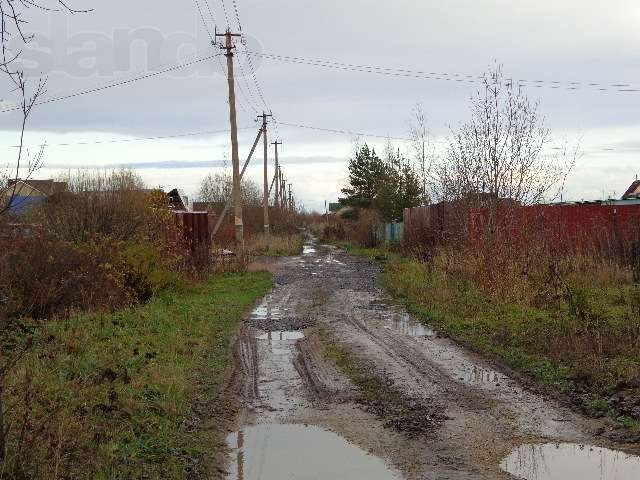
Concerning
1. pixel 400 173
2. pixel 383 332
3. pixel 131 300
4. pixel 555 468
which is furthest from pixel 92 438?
pixel 400 173

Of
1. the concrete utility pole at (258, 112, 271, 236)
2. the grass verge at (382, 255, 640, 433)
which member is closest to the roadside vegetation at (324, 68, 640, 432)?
the grass verge at (382, 255, 640, 433)

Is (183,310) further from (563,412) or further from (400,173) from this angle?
(400,173)

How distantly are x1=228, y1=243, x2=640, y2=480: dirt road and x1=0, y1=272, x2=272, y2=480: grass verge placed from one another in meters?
0.44

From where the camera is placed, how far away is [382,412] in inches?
235

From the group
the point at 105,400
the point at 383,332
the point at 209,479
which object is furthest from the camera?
the point at 383,332

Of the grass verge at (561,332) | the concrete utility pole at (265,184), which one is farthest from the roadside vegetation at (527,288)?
the concrete utility pole at (265,184)

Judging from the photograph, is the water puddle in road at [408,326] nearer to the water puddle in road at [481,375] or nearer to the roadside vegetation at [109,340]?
the water puddle in road at [481,375]

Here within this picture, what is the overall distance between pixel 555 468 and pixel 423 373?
9.13 feet

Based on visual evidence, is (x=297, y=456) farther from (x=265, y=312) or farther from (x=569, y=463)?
(x=265, y=312)

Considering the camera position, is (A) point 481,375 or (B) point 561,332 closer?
(A) point 481,375

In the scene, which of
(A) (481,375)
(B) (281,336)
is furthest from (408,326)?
(A) (481,375)

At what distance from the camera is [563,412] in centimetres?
587

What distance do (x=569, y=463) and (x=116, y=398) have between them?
3.84m

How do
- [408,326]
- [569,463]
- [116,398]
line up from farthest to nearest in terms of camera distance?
[408,326] → [116,398] → [569,463]
